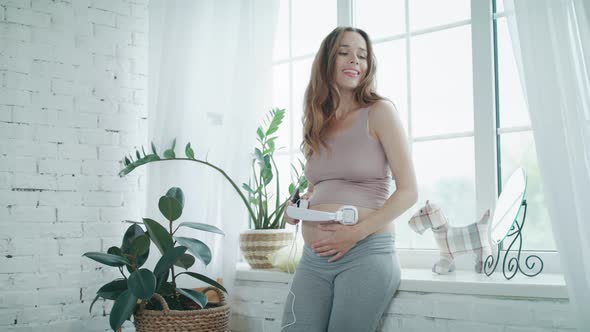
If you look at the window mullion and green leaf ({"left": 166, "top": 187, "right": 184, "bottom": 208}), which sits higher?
the window mullion

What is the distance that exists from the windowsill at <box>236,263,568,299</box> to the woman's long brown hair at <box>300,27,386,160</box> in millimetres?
604

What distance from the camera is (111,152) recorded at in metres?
3.11

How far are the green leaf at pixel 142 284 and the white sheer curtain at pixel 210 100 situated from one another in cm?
56

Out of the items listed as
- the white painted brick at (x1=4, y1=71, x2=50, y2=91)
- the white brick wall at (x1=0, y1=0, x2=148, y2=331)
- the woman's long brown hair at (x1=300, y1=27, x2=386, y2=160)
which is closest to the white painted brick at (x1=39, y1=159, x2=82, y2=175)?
the white brick wall at (x1=0, y1=0, x2=148, y2=331)

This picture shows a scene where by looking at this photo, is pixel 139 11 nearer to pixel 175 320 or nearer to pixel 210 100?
pixel 210 100

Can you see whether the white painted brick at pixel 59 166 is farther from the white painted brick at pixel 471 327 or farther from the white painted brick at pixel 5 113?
the white painted brick at pixel 471 327

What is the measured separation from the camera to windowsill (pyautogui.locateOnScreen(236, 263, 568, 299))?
1.92 metres

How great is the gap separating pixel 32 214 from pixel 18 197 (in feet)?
0.33

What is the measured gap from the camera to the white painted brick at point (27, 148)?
9.19ft

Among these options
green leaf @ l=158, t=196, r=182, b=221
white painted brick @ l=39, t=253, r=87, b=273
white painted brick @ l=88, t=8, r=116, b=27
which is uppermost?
white painted brick @ l=88, t=8, r=116, b=27

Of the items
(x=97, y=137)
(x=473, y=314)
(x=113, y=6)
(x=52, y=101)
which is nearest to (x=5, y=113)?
(x=52, y=101)

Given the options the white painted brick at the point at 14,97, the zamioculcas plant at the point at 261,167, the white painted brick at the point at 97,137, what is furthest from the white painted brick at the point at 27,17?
the zamioculcas plant at the point at 261,167

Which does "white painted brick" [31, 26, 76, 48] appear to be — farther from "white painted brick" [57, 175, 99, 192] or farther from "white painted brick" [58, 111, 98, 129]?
"white painted brick" [57, 175, 99, 192]

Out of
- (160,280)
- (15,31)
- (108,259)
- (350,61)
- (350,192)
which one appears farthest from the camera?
(15,31)
